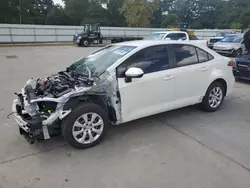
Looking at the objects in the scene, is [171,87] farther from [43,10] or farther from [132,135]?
[43,10]

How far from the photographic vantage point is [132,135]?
12.6 feet

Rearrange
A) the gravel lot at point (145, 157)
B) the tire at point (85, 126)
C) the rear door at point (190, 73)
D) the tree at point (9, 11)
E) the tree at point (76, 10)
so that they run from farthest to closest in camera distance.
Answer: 1. the tree at point (76, 10)
2. the tree at point (9, 11)
3. the rear door at point (190, 73)
4. the tire at point (85, 126)
5. the gravel lot at point (145, 157)

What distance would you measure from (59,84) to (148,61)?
1.53 metres

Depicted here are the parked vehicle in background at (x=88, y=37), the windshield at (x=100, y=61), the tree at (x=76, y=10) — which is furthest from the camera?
the tree at (x=76, y=10)

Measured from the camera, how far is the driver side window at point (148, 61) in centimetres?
370

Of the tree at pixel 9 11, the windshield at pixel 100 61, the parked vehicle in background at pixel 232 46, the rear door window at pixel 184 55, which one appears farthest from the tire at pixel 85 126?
the tree at pixel 9 11

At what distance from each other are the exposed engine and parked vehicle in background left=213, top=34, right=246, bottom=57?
13284 millimetres

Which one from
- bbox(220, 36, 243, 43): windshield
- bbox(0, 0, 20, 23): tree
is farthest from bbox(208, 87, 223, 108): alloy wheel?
bbox(0, 0, 20, 23): tree

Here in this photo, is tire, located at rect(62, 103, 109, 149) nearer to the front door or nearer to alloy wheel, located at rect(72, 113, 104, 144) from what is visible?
alloy wheel, located at rect(72, 113, 104, 144)

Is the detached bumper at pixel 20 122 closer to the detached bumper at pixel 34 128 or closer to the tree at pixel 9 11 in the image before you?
the detached bumper at pixel 34 128

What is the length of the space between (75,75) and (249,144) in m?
3.02

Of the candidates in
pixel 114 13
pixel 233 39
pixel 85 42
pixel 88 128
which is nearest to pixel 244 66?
pixel 88 128

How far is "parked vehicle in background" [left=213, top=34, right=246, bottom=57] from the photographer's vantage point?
14.8 m

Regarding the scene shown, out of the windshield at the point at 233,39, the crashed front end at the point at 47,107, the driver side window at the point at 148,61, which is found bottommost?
the crashed front end at the point at 47,107
